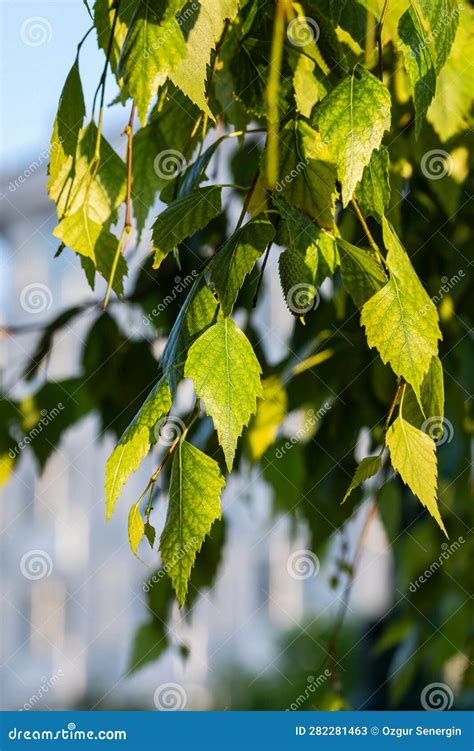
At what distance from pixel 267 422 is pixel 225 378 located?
53 cm

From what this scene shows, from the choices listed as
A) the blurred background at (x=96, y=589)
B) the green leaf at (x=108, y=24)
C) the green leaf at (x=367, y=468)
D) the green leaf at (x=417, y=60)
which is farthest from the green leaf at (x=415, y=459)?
the blurred background at (x=96, y=589)

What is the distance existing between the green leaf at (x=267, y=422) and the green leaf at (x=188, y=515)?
509 mm

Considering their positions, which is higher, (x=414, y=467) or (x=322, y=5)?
(x=322, y=5)

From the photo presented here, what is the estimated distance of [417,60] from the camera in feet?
1.28

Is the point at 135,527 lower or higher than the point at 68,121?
lower

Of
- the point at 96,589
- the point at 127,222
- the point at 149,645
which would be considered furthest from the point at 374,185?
the point at 96,589

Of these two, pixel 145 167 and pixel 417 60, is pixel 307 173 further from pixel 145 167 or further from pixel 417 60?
pixel 145 167

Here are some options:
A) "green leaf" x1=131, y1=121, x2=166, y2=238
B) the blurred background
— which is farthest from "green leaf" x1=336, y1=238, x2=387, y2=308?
the blurred background

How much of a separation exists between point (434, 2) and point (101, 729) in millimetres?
746

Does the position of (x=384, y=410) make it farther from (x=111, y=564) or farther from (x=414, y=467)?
(x=111, y=564)

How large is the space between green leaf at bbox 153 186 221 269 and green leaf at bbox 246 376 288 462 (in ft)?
1.49

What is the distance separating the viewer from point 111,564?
5023mm

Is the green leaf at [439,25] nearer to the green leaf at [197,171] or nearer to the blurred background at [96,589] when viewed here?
the green leaf at [197,171]

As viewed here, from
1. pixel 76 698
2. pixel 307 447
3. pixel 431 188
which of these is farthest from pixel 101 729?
pixel 76 698
